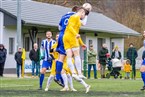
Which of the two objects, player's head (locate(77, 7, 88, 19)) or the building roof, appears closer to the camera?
player's head (locate(77, 7, 88, 19))

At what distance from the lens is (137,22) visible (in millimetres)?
68125

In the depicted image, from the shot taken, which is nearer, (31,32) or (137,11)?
(31,32)

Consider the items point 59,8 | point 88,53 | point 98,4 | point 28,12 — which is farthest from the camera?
point 98,4

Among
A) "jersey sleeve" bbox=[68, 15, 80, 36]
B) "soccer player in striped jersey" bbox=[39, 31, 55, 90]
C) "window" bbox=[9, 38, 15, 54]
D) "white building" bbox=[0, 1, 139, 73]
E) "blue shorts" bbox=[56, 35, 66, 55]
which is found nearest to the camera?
"jersey sleeve" bbox=[68, 15, 80, 36]

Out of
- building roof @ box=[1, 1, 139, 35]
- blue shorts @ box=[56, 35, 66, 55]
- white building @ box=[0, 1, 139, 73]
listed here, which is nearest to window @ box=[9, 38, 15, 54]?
white building @ box=[0, 1, 139, 73]

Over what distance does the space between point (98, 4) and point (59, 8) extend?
1844 cm

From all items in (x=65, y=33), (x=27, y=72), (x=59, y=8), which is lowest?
(x=27, y=72)

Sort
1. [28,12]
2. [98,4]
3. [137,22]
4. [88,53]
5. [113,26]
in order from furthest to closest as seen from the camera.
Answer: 1. [137,22]
2. [98,4]
3. [113,26]
4. [28,12]
5. [88,53]

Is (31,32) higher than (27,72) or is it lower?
higher

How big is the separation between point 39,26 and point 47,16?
3055 mm

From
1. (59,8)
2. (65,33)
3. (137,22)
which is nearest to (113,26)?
(59,8)

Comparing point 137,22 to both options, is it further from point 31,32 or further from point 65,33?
point 65,33

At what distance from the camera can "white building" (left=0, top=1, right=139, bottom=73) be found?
117 feet

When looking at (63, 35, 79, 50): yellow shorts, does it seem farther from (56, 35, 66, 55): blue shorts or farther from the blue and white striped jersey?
the blue and white striped jersey
